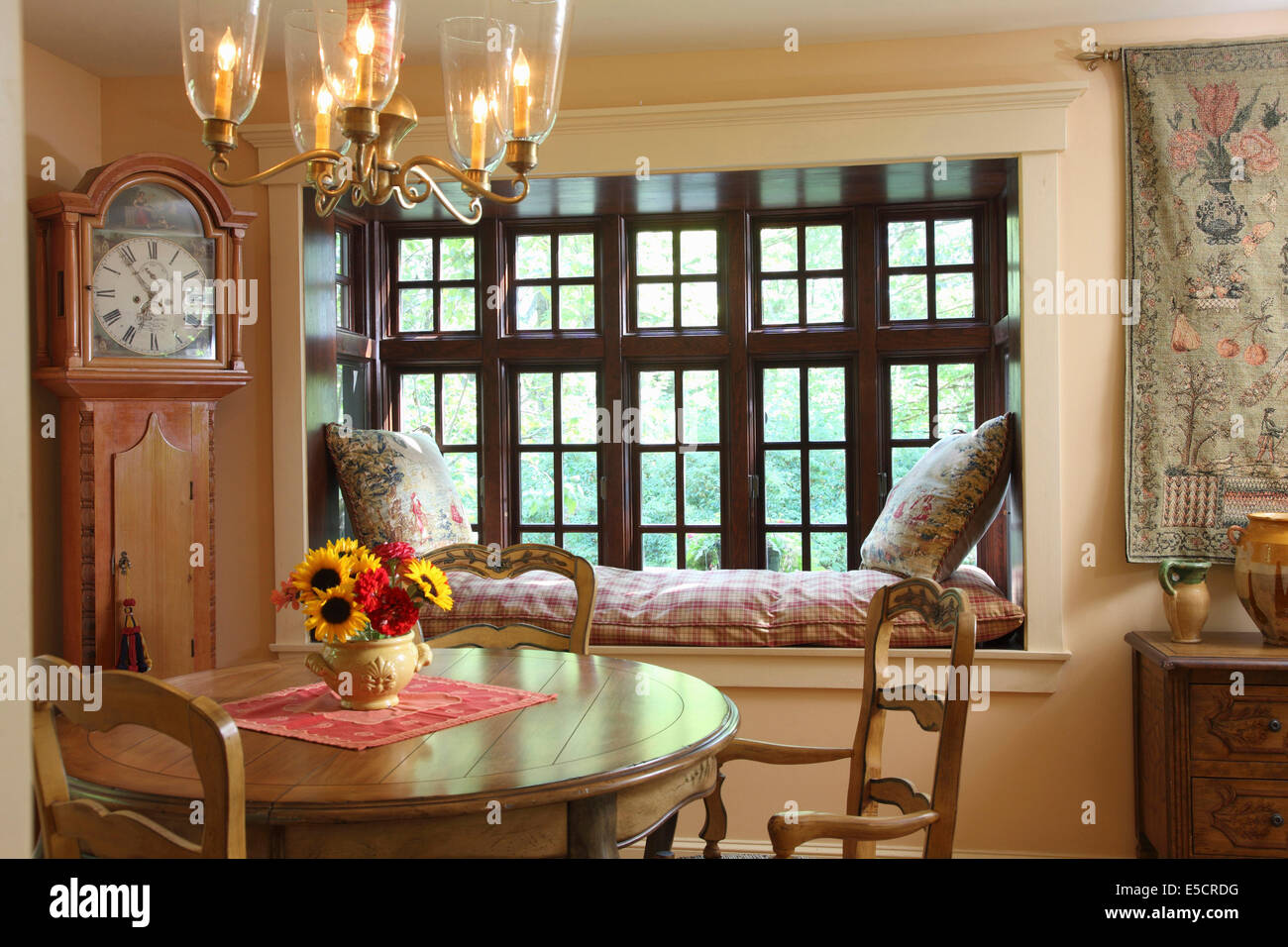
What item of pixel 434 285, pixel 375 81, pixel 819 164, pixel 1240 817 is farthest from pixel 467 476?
pixel 1240 817

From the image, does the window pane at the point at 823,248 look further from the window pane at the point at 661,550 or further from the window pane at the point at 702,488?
the window pane at the point at 661,550

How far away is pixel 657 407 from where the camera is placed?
153 inches

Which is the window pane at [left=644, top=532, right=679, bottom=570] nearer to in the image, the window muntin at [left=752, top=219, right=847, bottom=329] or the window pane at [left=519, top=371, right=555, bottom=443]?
the window pane at [left=519, top=371, right=555, bottom=443]

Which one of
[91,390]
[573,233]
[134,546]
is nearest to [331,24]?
[91,390]

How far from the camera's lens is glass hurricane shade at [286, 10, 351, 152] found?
1984 mm

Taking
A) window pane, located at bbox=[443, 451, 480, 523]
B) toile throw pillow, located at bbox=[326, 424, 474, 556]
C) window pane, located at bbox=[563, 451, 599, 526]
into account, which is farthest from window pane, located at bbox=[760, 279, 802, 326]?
toile throw pillow, located at bbox=[326, 424, 474, 556]

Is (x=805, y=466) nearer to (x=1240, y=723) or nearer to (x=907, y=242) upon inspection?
(x=907, y=242)

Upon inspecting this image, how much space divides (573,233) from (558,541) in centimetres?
126

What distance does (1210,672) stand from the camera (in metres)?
2.60

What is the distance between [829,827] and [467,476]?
2.73 m

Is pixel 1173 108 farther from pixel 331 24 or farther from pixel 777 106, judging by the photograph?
pixel 331 24

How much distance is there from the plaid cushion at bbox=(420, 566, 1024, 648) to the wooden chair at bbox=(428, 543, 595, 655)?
1.77ft

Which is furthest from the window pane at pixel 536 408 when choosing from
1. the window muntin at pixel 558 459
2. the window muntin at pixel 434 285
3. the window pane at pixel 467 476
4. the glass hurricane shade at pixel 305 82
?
the glass hurricane shade at pixel 305 82

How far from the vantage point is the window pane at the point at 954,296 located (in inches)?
144
